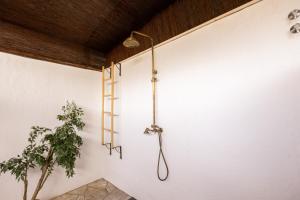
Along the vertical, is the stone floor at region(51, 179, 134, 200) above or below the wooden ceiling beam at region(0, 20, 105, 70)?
below

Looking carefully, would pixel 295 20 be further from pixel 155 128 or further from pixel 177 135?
pixel 155 128

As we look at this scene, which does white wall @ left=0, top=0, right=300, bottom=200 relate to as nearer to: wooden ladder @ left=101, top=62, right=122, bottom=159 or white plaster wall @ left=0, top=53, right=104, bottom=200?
white plaster wall @ left=0, top=53, right=104, bottom=200

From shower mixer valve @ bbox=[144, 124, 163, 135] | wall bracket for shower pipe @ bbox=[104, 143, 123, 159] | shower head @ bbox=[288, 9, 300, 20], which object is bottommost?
wall bracket for shower pipe @ bbox=[104, 143, 123, 159]

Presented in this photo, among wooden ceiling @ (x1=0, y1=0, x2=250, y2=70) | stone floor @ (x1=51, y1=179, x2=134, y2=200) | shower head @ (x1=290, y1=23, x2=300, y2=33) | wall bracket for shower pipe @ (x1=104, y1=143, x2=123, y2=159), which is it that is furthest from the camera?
wall bracket for shower pipe @ (x1=104, y1=143, x2=123, y2=159)

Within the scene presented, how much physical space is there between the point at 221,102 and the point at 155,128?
88 cm

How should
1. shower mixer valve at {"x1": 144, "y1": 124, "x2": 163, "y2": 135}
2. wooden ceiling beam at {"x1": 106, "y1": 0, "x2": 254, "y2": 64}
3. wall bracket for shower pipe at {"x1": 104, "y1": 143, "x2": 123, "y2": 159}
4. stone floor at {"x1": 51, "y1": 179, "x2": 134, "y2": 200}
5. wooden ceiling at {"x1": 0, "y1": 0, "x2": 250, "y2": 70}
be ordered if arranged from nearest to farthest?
1. wooden ceiling beam at {"x1": 106, "y1": 0, "x2": 254, "y2": 64}
2. wooden ceiling at {"x1": 0, "y1": 0, "x2": 250, "y2": 70}
3. shower mixer valve at {"x1": 144, "y1": 124, "x2": 163, "y2": 135}
4. stone floor at {"x1": 51, "y1": 179, "x2": 134, "y2": 200}
5. wall bracket for shower pipe at {"x1": 104, "y1": 143, "x2": 123, "y2": 159}

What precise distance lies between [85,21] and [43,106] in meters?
1.42

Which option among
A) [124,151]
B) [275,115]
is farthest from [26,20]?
[275,115]

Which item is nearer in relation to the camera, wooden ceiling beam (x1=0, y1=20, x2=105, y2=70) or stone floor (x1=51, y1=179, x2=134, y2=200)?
wooden ceiling beam (x1=0, y1=20, x2=105, y2=70)

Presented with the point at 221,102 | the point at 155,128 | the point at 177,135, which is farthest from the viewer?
the point at 155,128

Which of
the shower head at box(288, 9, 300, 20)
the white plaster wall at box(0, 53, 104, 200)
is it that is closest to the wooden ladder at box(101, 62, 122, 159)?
the white plaster wall at box(0, 53, 104, 200)

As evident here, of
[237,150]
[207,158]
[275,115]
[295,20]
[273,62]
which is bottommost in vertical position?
[207,158]

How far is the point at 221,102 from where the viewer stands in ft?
4.79

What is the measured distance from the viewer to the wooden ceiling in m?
1.76
